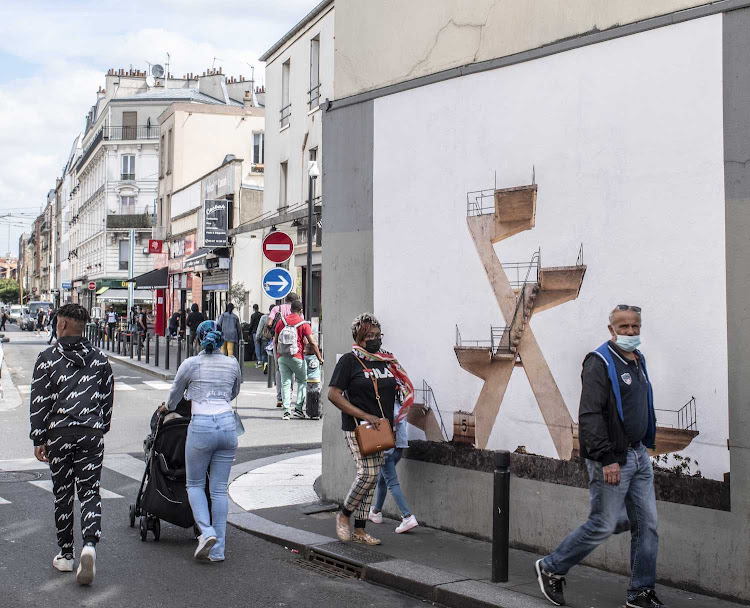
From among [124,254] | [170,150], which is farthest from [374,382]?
[124,254]

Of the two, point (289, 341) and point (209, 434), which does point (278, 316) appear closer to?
point (289, 341)

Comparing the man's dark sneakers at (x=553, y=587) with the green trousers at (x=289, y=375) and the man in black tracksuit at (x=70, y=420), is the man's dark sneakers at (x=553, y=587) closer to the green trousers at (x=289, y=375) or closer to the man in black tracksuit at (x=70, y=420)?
the man in black tracksuit at (x=70, y=420)

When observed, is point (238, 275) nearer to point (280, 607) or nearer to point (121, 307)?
point (280, 607)

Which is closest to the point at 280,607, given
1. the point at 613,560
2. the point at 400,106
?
the point at 613,560

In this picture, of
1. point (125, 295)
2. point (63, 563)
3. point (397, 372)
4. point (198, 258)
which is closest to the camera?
point (63, 563)

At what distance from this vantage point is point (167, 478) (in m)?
7.10

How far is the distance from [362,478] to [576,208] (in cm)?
242

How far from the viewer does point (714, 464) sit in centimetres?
577

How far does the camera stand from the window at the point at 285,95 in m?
29.9

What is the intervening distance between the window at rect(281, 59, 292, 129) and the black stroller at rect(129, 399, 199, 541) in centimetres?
2357

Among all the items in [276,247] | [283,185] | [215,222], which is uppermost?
[283,185]

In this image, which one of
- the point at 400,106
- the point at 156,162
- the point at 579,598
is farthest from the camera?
the point at 156,162

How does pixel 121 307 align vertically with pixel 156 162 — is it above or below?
below

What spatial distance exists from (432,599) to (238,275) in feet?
96.5
